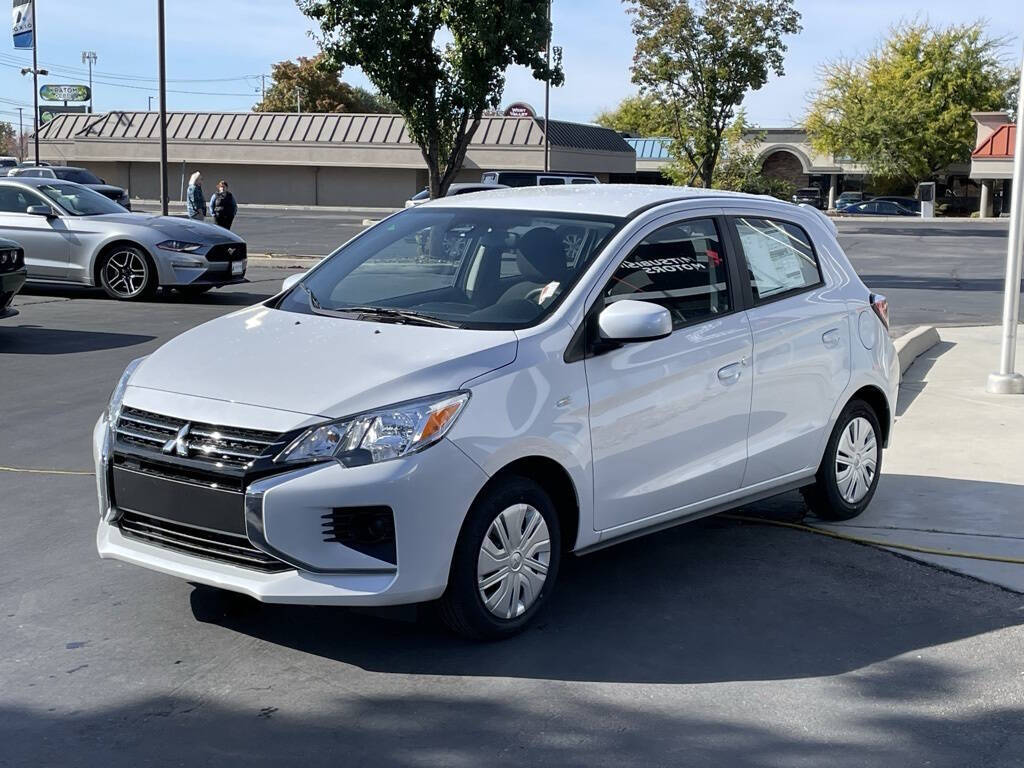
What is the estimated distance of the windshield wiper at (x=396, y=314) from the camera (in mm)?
5324

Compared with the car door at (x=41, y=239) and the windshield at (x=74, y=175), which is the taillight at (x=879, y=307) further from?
the windshield at (x=74, y=175)

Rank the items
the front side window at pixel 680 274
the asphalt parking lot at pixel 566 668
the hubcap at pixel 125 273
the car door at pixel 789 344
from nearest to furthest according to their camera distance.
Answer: the asphalt parking lot at pixel 566 668, the front side window at pixel 680 274, the car door at pixel 789 344, the hubcap at pixel 125 273

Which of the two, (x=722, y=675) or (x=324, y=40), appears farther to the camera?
(x=324, y=40)

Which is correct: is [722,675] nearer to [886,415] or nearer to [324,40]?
[886,415]

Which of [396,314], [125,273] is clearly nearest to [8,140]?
[125,273]

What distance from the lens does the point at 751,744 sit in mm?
4152

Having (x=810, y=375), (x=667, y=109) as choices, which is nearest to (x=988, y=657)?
(x=810, y=375)

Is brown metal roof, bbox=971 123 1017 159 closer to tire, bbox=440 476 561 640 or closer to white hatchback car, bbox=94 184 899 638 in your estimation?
white hatchback car, bbox=94 184 899 638

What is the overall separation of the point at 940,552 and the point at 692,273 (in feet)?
6.49

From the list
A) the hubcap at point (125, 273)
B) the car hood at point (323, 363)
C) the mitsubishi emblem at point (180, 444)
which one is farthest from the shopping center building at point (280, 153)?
the mitsubishi emblem at point (180, 444)

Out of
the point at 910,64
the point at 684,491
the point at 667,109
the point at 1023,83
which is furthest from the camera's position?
the point at 910,64

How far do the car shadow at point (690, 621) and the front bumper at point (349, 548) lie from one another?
0.41 meters

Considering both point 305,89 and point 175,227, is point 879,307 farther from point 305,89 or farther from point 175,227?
point 305,89

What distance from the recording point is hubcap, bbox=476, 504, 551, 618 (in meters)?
4.85
